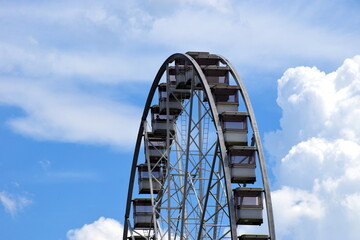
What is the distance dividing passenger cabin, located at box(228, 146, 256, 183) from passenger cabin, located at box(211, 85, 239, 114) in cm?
329

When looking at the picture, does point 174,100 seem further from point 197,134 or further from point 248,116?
point 248,116

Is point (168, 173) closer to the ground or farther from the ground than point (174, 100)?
closer to the ground

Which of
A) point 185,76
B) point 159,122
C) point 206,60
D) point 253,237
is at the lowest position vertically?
point 253,237

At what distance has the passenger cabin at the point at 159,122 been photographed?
255 ft

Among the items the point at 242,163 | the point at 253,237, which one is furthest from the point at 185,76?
the point at 253,237

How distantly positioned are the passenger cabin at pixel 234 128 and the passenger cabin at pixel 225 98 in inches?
54.6

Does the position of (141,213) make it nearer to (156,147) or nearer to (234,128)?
(156,147)

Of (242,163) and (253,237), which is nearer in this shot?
(253,237)

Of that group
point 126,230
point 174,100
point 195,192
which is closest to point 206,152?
point 195,192

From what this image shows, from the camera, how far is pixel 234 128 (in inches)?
2530

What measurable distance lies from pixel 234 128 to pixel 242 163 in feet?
7.24

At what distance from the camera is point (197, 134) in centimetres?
7106

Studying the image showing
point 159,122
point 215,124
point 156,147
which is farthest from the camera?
point 156,147

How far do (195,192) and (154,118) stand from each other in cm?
1032
